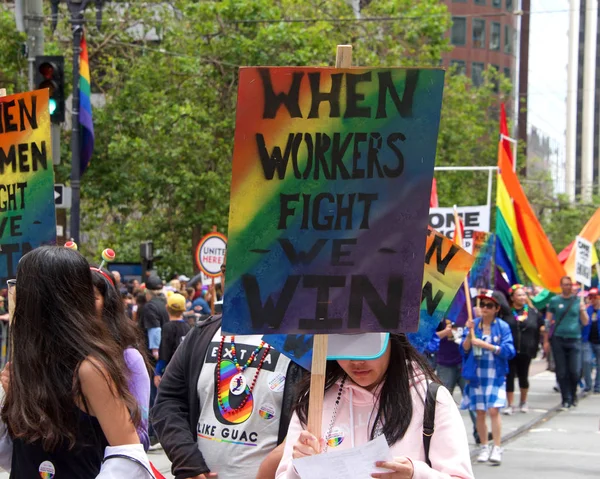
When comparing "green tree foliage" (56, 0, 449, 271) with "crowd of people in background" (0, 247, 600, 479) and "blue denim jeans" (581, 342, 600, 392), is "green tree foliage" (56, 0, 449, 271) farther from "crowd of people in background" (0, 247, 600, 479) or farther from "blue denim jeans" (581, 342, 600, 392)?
"crowd of people in background" (0, 247, 600, 479)

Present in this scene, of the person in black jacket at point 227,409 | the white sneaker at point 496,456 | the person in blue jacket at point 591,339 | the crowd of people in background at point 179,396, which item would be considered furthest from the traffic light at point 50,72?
the person in blue jacket at point 591,339

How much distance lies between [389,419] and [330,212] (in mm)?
609

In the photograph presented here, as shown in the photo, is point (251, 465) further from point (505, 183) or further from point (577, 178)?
point (577, 178)

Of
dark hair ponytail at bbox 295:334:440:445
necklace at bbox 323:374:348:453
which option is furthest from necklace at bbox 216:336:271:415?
necklace at bbox 323:374:348:453

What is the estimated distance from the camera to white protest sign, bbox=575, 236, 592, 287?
19.0 meters

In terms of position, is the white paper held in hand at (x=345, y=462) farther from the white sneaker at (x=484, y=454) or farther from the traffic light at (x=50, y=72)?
the traffic light at (x=50, y=72)

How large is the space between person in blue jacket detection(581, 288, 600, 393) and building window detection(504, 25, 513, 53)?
69.7 meters

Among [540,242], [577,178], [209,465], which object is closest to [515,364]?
[540,242]

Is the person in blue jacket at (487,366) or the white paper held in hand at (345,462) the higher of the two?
the white paper held in hand at (345,462)

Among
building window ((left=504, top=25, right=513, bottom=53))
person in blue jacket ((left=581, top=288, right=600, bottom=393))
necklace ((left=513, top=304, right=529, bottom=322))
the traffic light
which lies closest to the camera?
the traffic light

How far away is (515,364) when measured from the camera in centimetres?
1552

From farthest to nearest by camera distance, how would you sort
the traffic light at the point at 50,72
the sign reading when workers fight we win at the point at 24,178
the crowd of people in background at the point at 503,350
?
the traffic light at the point at 50,72, the crowd of people in background at the point at 503,350, the sign reading when workers fight we win at the point at 24,178

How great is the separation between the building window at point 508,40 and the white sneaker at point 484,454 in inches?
3056

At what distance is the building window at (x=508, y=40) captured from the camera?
85.8m
